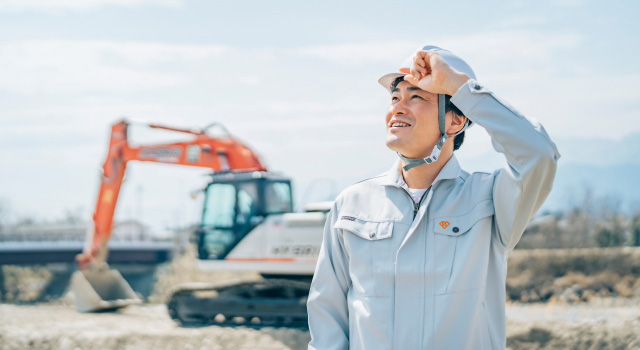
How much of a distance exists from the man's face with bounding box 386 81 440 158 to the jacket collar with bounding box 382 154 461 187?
3.1 inches

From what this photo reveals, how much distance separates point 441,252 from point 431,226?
0.09 m

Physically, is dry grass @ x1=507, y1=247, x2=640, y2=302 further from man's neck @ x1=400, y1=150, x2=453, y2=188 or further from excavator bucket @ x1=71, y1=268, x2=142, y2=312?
man's neck @ x1=400, y1=150, x2=453, y2=188

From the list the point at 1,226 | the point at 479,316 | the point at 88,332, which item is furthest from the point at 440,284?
the point at 1,226

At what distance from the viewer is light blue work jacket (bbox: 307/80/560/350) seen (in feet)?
8.21

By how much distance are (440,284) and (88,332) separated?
1004cm

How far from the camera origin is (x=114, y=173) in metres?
14.5

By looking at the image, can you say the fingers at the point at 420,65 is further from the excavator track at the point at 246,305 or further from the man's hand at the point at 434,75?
the excavator track at the point at 246,305

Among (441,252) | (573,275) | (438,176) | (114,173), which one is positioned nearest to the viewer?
(441,252)

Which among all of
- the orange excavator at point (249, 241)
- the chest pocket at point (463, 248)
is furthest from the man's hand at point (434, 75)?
the orange excavator at point (249, 241)

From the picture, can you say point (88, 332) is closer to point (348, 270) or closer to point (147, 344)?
point (147, 344)

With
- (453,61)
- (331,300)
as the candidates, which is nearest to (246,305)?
(331,300)

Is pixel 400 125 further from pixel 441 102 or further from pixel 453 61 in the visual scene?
pixel 453 61

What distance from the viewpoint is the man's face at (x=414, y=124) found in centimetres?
271

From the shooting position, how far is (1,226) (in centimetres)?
6003
